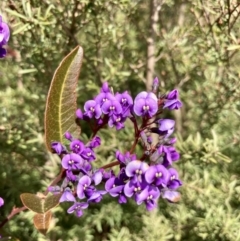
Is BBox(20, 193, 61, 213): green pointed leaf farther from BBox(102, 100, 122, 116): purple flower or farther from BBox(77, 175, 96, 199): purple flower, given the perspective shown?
BBox(102, 100, 122, 116): purple flower

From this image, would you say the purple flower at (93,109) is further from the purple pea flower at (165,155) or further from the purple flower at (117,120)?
the purple pea flower at (165,155)

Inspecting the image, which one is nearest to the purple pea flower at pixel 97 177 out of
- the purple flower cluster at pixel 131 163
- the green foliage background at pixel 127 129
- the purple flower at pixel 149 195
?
the purple flower cluster at pixel 131 163

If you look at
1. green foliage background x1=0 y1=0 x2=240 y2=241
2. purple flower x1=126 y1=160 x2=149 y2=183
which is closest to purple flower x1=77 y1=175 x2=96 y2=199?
purple flower x1=126 y1=160 x2=149 y2=183

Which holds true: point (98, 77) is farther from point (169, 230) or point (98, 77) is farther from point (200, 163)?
point (169, 230)

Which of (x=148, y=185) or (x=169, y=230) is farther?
(x=169, y=230)

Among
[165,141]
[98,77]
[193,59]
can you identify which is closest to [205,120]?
[193,59]

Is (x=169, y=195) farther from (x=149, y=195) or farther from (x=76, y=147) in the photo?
(x=76, y=147)
